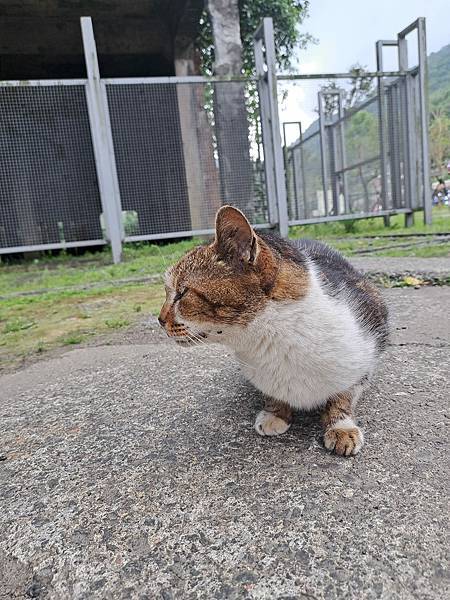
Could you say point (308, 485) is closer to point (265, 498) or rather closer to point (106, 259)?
point (265, 498)

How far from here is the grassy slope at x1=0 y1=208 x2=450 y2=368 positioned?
2.69 m

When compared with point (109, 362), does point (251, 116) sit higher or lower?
higher

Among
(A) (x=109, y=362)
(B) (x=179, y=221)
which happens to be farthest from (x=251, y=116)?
(A) (x=109, y=362)

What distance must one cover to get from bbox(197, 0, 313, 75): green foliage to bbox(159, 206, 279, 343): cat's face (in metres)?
8.17

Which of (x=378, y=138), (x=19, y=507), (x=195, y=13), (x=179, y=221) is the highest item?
(x=195, y=13)

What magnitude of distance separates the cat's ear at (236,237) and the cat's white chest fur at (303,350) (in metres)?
0.14

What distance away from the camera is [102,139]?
553 centimetres

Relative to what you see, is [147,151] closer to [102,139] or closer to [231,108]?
[102,139]

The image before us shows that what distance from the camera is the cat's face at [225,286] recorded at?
1176 mm

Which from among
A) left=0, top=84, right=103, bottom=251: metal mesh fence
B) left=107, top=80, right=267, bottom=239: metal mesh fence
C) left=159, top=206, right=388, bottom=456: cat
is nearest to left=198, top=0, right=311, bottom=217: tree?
left=107, top=80, right=267, bottom=239: metal mesh fence

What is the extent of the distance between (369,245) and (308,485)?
464 centimetres

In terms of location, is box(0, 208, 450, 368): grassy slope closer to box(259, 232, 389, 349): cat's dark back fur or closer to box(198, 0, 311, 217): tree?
box(259, 232, 389, 349): cat's dark back fur

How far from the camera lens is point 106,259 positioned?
676 cm

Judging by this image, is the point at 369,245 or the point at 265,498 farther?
the point at 369,245
